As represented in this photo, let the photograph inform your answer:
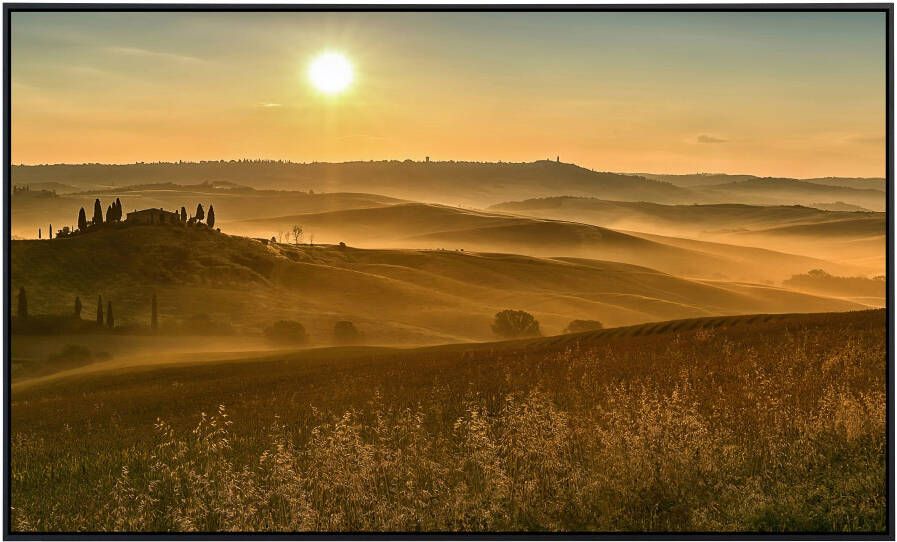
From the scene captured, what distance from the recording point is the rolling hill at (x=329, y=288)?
95.0 ft

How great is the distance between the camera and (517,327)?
144 feet

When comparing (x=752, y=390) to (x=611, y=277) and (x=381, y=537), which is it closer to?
(x=381, y=537)

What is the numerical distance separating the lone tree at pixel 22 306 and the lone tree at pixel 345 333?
15.3m

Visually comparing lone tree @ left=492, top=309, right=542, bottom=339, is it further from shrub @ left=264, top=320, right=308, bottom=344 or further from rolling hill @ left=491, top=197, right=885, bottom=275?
rolling hill @ left=491, top=197, right=885, bottom=275

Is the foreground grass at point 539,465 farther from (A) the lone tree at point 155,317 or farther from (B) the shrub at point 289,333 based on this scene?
(A) the lone tree at point 155,317

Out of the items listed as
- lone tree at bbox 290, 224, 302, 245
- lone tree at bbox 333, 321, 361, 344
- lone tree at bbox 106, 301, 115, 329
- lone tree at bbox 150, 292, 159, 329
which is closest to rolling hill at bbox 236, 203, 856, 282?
lone tree at bbox 290, 224, 302, 245

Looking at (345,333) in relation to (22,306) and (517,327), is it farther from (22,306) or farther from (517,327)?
(22,306)

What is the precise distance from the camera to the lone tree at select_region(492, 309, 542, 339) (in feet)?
Answer: 129

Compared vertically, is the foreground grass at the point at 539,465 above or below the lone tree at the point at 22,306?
below

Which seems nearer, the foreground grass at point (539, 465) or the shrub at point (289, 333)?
the foreground grass at point (539, 465)

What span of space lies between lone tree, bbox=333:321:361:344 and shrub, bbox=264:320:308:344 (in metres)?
1.51

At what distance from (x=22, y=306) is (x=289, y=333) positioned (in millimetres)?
20585

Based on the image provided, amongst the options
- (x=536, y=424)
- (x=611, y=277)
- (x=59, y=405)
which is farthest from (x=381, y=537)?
(x=611, y=277)

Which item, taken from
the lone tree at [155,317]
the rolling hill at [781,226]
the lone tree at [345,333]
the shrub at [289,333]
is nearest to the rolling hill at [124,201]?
the lone tree at [155,317]
